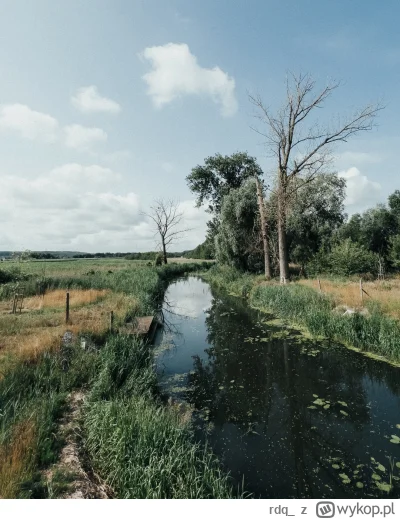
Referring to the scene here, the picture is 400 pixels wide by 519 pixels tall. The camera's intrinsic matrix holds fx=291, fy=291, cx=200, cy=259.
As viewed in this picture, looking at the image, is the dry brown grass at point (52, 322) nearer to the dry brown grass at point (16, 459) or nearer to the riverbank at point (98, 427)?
the riverbank at point (98, 427)

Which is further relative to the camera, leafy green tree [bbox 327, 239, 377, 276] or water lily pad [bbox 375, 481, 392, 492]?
leafy green tree [bbox 327, 239, 377, 276]

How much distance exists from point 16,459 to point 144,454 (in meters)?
1.68

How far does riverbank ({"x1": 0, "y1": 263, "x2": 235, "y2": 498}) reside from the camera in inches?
150

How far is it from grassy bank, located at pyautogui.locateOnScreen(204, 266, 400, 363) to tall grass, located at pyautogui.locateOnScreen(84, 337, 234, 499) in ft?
24.1

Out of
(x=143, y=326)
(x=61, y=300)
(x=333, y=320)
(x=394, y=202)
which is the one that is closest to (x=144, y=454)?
(x=143, y=326)

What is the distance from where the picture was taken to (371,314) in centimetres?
1059

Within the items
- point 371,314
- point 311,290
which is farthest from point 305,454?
point 311,290

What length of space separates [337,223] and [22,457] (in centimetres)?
4260

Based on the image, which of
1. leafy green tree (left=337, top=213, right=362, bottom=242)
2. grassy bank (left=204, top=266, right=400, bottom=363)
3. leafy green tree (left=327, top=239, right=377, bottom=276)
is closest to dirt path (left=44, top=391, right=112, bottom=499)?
grassy bank (left=204, top=266, right=400, bottom=363)

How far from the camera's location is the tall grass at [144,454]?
3.82m

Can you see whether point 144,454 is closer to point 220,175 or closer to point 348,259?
point 348,259

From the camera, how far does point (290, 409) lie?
6.87 metres

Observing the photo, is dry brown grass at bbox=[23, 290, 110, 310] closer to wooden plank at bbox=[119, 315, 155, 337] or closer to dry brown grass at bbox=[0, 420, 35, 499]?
wooden plank at bbox=[119, 315, 155, 337]
